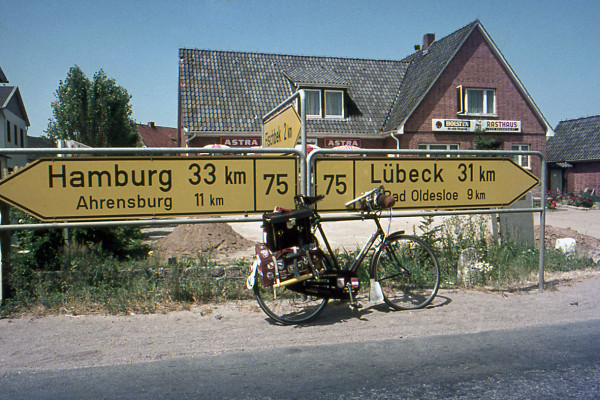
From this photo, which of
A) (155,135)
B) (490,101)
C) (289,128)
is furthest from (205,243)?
(155,135)

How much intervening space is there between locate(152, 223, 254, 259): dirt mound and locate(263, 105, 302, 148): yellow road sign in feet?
12.0

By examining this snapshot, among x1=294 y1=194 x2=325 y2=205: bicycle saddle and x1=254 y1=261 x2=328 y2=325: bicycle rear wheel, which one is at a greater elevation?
x1=294 y1=194 x2=325 y2=205: bicycle saddle

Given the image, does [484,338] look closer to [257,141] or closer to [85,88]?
[257,141]

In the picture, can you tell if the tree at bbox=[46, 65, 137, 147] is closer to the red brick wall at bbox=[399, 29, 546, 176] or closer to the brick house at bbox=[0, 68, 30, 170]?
the brick house at bbox=[0, 68, 30, 170]

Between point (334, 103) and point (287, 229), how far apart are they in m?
24.1

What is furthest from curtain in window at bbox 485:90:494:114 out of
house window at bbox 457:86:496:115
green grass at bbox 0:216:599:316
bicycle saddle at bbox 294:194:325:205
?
bicycle saddle at bbox 294:194:325:205

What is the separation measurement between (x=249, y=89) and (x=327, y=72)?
486cm

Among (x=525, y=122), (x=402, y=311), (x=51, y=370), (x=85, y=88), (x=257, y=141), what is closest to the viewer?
(x=51, y=370)

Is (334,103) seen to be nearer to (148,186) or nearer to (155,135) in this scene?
(148,186)

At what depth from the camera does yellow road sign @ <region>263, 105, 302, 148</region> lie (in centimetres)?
590

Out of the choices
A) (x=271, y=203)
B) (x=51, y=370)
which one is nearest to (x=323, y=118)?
(x=271, y=203)

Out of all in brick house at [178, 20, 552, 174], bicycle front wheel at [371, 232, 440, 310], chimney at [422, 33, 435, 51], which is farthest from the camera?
chimney at [422, 33, 435, 51]

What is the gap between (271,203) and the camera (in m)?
Answer: 5.70

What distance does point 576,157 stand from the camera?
3812 centimetres
